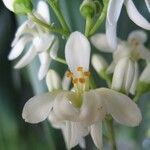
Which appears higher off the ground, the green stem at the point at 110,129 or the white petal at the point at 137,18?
the white petal at the point at 137,18

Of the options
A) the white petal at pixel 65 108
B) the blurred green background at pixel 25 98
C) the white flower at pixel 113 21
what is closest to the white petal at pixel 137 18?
the white flower at pixel 113 21

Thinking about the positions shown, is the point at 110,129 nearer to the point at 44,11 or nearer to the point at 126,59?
the point at 126,59

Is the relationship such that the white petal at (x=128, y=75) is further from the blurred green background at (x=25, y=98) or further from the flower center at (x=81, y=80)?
the blurred green background at (x=25, y=98)

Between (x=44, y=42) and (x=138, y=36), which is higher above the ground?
(x=44, y=42)

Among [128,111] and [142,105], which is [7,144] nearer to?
[142,105]

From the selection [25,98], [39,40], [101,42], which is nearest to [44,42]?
[39,40]

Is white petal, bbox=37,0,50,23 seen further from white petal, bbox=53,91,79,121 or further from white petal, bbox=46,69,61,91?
white petal, bbox=53,91,79,121

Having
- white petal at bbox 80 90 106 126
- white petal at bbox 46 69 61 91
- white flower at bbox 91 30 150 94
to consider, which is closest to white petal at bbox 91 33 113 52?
white flower at bbox 91 30 150 94
